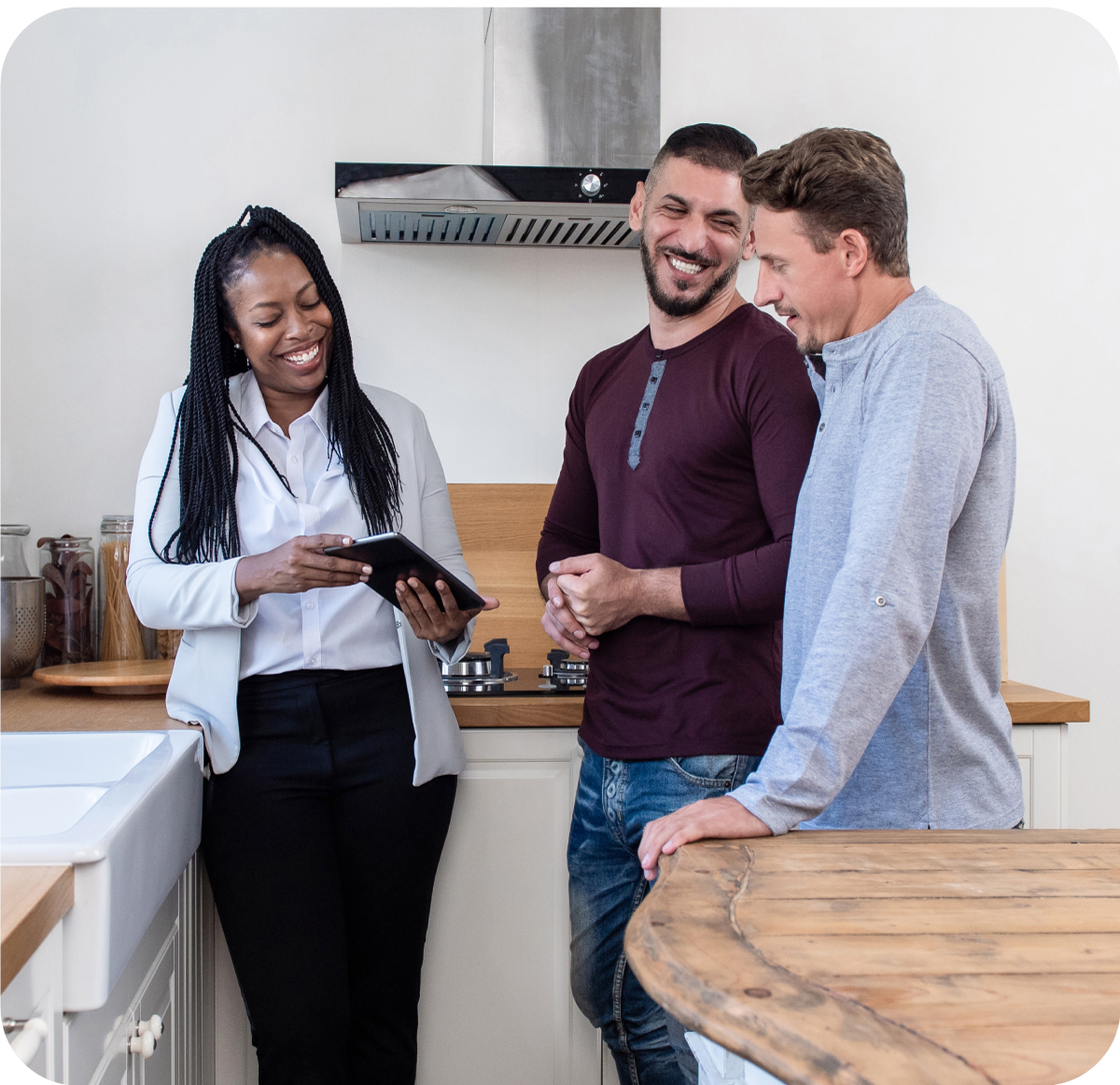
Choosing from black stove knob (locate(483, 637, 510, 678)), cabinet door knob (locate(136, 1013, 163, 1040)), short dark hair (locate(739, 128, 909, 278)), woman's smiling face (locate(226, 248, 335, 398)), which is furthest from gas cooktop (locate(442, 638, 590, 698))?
short dark hair (locate(739, 128, 909, 278))

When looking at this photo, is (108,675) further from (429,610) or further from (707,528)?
(707,528)

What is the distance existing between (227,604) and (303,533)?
0.58 feet

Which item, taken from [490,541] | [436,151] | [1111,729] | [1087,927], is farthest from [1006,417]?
[1111,729]

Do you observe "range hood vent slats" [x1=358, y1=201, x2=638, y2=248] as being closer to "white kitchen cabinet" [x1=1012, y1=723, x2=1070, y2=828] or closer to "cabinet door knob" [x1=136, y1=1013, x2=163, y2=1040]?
"white kitchen cabinet" [x1=1012, y1=723, x2=1070, y2=828]

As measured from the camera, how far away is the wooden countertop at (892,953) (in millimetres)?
574

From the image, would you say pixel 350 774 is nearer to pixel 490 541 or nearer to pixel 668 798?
pixel 668 798

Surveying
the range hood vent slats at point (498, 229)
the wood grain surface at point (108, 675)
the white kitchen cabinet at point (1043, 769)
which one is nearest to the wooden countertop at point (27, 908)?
the wood grain surface at point (108, 675)

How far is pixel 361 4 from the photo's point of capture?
2268 millimetres

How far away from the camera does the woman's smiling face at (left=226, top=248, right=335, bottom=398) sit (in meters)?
1.53

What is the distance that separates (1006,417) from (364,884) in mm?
1095

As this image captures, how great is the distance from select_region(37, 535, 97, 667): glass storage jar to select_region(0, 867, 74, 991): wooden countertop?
122 cm

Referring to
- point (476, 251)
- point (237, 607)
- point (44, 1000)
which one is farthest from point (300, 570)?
point (476, 251)

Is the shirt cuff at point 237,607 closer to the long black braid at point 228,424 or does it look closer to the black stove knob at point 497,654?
the long black braid at point 228,424

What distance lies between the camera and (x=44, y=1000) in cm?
91
